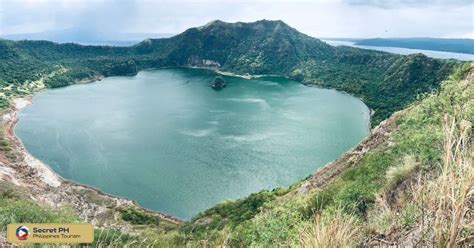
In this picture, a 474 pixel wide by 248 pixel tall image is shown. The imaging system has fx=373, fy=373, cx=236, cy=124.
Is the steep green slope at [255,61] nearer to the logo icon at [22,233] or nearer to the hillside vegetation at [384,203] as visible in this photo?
the hillside vegetation at [384,203]

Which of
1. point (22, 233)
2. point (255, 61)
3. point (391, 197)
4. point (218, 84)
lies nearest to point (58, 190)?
point (391, 197)

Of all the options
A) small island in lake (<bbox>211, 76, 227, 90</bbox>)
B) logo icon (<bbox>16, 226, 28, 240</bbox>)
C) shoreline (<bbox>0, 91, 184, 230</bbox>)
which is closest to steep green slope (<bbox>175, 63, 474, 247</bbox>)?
logo icon (<bbox>16, 226, 28, 240</bbox>)

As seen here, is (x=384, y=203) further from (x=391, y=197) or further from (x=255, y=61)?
(x=255, y=61)

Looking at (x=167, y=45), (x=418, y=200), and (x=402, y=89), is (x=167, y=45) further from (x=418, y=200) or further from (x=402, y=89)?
(x=418, y=200)

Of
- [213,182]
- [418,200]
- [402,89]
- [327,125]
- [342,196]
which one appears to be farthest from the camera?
[402,89]

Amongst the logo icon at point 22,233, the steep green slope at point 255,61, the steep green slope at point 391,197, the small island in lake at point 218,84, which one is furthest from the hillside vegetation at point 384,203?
the small island in lake at point 218,84

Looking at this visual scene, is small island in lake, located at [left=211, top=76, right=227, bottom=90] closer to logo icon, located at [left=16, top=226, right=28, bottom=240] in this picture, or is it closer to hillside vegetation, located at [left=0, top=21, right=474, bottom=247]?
hillside vegetation, located at [left=0, top=21, right=474, bottom=247]

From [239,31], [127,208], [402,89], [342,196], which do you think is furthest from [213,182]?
[239,31]
